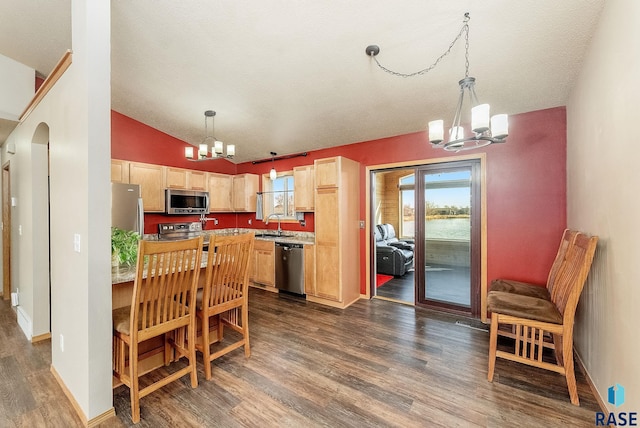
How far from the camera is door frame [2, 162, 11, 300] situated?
3832 mm

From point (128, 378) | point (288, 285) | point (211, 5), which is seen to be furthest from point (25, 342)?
point (211, 5)

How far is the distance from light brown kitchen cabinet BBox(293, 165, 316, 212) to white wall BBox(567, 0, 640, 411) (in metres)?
3.38

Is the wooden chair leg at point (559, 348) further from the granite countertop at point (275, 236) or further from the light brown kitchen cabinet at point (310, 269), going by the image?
the granite countertop at point (275, 236)

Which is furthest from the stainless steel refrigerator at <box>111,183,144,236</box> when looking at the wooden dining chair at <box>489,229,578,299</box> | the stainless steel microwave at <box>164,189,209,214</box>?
the wooden dining chair at <box>489,229,578,299</box>

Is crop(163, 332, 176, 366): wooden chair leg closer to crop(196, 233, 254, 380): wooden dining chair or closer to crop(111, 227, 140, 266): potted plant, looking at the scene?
crop(196, 233, 254, 380): wooden dining chair

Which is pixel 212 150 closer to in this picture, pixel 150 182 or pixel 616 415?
pixel 150 182

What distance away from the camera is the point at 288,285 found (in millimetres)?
4402

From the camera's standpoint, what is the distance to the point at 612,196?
5.93 feet

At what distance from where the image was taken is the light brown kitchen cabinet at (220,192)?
208 inches

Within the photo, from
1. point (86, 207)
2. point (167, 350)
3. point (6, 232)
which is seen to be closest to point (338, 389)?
point (167, 350)

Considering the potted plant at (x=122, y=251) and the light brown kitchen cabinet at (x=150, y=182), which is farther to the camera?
the light brown kitchen cabinet at (x=150, y=182)

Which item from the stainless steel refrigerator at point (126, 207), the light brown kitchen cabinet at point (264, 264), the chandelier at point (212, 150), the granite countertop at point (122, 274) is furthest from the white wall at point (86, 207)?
the light brown kitchen cabinet at point (264, 264)

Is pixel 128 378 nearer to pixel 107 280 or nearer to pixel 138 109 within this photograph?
pixel 107 280

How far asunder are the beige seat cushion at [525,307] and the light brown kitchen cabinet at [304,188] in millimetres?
2997
